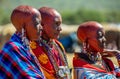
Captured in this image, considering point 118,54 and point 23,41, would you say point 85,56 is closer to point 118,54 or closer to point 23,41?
point 118,54

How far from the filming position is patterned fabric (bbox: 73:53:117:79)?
297 inches

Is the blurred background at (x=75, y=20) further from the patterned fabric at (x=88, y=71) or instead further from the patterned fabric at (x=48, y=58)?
the patterned fabric at (x=48, y=58)

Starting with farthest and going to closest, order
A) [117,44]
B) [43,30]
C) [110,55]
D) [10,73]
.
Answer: [117,44], [110,55], [43,30], [10,73]

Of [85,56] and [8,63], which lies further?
[85,56]

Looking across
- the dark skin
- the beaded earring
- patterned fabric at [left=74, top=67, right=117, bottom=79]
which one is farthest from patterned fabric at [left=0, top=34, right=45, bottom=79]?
patterned fabric at [left=74, top=67, right=117, bottom=79]

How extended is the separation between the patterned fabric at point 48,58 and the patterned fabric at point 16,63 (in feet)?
2.55

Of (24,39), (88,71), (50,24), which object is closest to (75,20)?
(88,71)

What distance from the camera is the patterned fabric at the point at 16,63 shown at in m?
6.30

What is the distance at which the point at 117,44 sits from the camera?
2311 centimetres

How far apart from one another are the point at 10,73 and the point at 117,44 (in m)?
17.0

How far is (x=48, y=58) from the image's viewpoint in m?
7.26

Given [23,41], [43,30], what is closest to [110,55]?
[43,30]

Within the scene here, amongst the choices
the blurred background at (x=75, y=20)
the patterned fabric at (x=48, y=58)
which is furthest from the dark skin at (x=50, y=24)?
the blurred background at (x=75, y=20)

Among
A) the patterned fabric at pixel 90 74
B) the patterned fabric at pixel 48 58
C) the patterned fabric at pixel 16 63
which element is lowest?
the patterned fabric at pixel 90 74
